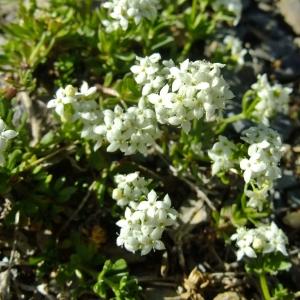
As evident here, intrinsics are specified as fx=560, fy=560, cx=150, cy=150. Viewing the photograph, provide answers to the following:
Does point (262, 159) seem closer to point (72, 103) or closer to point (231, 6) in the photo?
point (72, 103)

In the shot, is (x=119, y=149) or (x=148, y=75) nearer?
(x=148, y=75)

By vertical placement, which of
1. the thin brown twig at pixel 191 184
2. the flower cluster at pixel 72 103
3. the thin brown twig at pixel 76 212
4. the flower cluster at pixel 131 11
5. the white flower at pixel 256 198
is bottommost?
the thin brown twig at pixel 76 212

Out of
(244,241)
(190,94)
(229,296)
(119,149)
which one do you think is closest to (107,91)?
(119,149)

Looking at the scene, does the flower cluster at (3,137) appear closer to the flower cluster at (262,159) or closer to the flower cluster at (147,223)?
the flower cluster at (147,223)

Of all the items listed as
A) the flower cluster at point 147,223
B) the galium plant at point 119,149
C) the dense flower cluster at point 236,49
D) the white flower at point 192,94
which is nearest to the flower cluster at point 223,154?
the galium plant at point 119,149

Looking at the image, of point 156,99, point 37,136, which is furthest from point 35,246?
point 156,99

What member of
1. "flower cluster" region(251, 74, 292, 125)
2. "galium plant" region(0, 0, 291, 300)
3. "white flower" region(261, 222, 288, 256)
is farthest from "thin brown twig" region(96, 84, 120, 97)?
"white flower" region(261, 222, 288, 256)

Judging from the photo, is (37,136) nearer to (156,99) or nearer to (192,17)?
(156,99)
